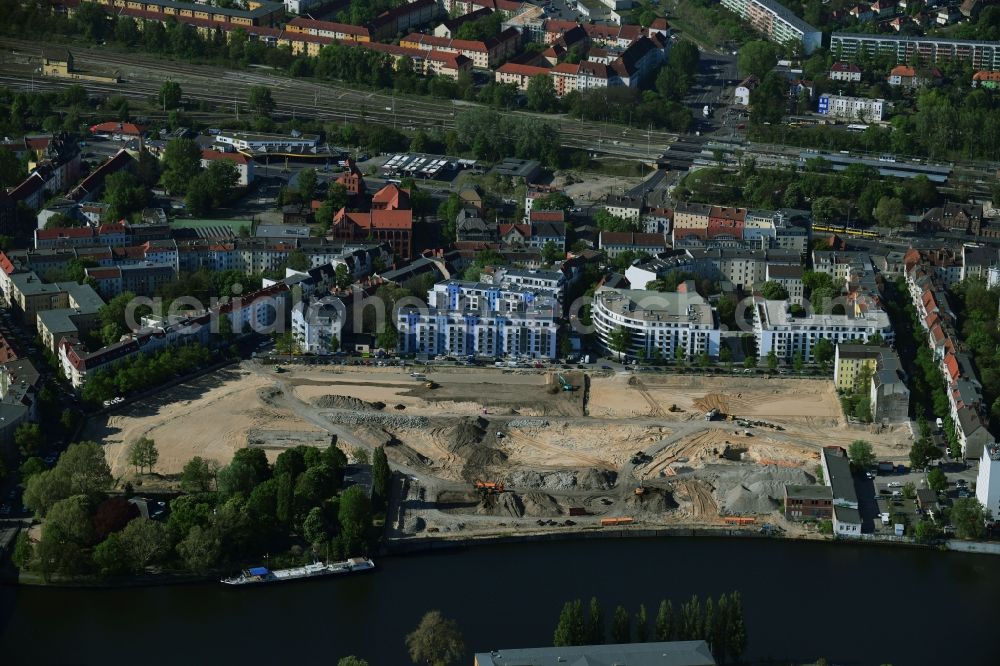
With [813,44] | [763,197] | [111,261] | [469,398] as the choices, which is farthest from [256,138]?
[813,44]

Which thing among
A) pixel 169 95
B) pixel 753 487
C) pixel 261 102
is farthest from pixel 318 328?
pixel 169 95

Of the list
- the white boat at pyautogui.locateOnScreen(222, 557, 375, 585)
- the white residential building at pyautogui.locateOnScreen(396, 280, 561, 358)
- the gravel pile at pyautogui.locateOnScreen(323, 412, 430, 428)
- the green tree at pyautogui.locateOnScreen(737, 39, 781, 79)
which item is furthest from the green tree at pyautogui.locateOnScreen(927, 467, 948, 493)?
the green tree at pyautogui.locateOnScreen(737, 39, 781, 79)

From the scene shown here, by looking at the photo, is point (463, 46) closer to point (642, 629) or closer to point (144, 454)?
point (144, 454)

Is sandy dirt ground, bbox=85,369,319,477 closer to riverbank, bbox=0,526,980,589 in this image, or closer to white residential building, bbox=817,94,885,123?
riverbank, bbox=0,526,980,589

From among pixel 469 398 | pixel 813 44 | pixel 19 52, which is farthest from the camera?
pixel 813 44

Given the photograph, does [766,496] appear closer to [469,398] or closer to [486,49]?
[469,398]

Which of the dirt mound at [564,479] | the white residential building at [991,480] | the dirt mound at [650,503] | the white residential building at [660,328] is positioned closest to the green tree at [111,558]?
the dirt mound at [564,479]

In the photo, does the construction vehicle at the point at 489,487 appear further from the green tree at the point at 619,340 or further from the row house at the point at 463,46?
the row house at the point at 463,46
